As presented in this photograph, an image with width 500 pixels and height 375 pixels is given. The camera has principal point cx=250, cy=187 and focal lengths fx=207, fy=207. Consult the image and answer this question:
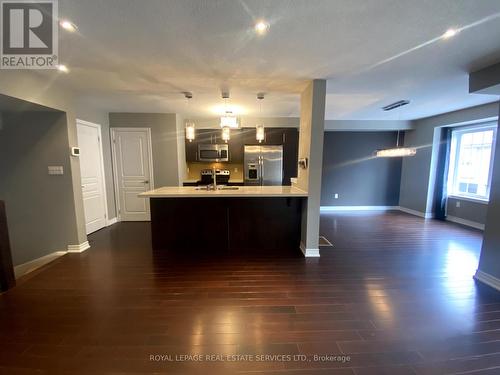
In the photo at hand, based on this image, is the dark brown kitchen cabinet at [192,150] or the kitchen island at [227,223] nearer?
the kitchen island at [227,223]

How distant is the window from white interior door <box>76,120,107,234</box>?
26.0ft

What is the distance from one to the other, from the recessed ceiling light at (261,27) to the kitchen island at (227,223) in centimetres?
206

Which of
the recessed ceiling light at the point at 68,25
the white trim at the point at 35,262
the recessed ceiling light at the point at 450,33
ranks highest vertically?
the recessed ceiling light at the point at 450,33

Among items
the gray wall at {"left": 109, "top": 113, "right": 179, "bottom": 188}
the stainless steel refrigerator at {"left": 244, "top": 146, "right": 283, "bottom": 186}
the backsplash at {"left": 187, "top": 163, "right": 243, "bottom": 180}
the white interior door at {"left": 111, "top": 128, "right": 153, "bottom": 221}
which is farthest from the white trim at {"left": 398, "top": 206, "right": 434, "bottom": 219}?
the white interior door at {"left": 111, "top": 128, "right": 153, "bottom": 221}

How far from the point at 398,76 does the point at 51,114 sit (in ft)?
15.7

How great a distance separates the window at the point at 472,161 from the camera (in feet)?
14.0

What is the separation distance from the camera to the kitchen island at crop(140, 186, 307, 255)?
3.31 meters

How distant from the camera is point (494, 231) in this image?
2350mm

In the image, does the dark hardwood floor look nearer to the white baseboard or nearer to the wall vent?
the white baseboard

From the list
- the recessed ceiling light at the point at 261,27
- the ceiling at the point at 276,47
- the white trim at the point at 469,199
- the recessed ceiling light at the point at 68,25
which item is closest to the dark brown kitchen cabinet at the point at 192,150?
the ceiling at the point at 276,47

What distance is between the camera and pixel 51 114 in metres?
2.97

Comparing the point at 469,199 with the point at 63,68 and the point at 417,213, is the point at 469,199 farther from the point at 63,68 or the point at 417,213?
the point at 63,68

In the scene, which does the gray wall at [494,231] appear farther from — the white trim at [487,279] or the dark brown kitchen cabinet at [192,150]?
the dark brown kitchen cabinet at [192,150]

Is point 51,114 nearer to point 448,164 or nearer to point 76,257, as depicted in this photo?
point 76,257
